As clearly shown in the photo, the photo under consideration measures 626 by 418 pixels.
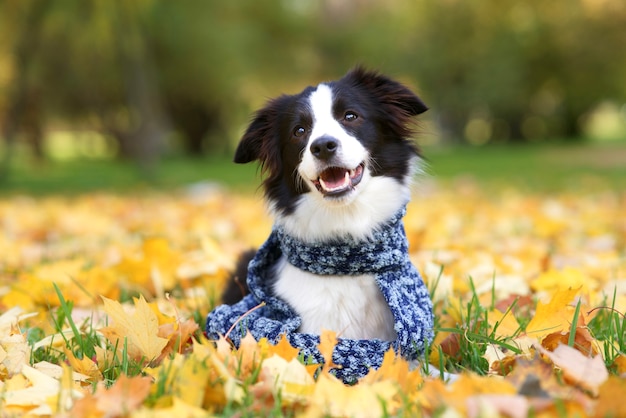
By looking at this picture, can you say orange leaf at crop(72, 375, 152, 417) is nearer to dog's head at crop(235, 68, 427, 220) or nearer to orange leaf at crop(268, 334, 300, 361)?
orange leaf at crop(268, 334, 300, 361)

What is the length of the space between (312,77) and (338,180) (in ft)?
98.9

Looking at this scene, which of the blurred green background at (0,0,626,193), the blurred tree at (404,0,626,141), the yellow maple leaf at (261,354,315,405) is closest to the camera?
the yellow maple leaf at (261,354,315,405)

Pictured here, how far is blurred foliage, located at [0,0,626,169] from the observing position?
21.1 meters

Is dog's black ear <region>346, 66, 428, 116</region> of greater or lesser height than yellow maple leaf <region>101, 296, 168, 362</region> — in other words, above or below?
above

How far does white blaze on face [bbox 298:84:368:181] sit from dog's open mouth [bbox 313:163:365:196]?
35 millimetres

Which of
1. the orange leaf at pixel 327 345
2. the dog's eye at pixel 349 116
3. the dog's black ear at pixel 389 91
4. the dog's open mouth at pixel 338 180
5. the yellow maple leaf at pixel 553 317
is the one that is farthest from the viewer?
the dog's black ear at pixel 389 91

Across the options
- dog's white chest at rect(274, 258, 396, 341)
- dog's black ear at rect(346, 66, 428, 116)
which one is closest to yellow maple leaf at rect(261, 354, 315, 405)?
dog's white chest at rect(274, 258, 396, 341)

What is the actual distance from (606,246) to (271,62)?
23685mm

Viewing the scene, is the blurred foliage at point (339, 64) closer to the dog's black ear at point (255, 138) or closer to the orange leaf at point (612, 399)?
the dog's black ear at point (255, 138)

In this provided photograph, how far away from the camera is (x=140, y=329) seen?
2.17m

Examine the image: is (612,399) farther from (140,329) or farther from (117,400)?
(140,329)

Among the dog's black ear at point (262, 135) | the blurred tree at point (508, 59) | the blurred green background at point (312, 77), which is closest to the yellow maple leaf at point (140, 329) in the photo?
the dog's black ear at point (262, 135)

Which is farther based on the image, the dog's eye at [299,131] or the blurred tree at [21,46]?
the blurred tree at [21,46]

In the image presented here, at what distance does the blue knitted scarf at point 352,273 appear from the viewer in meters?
2.21
